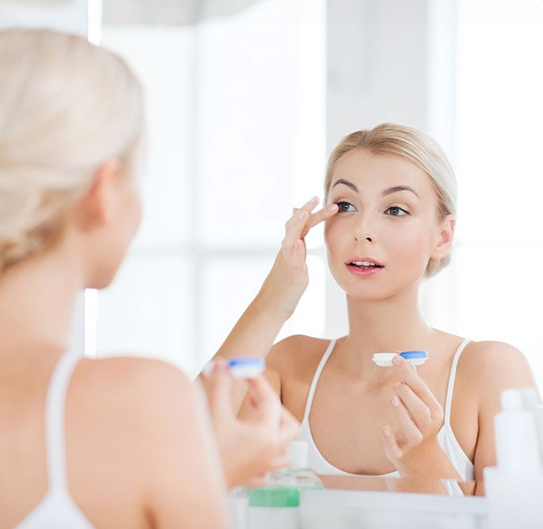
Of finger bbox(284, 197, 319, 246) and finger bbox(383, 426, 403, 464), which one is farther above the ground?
finger bbox(284, 197, 319, 246)

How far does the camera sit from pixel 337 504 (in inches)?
28.2

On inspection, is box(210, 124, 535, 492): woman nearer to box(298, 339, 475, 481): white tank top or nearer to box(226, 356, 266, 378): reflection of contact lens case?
box(298, 339, 475, 481): white tank top

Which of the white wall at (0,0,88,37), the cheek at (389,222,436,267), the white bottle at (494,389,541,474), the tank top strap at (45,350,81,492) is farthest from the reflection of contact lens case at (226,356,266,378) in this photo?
the white wall at (0,0,88,37)

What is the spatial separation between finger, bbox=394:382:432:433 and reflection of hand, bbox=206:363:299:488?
24 centimetres

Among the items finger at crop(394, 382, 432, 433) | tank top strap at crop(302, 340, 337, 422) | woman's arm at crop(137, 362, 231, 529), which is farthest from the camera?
tank top strap at crop(302, 340, 337, 422)

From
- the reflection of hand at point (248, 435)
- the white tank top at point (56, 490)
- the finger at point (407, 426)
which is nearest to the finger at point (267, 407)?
the reflection of hand at point (248, 435)

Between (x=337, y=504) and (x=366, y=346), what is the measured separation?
21 centimetres

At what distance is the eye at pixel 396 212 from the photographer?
848mm

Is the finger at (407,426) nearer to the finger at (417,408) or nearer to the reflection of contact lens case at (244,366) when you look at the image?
the finger at (417,408)

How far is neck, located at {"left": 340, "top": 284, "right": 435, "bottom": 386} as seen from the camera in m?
0.86

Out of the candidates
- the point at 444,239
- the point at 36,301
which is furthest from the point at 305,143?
the point at 36,301

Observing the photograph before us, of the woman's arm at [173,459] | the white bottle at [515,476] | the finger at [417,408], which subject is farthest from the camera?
the finger at [417,408]

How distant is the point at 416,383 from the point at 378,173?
9.4 inches

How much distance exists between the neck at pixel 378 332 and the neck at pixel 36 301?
0.38 m
